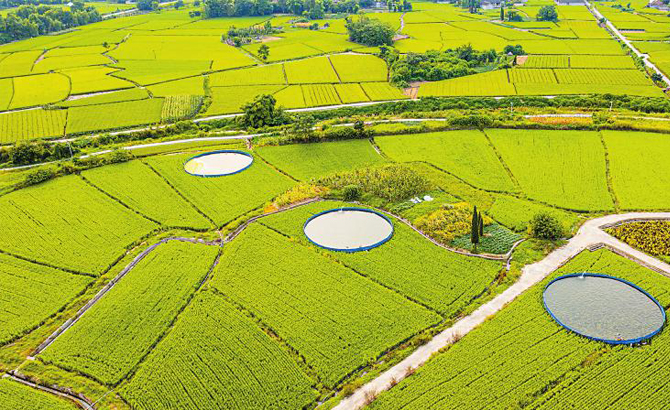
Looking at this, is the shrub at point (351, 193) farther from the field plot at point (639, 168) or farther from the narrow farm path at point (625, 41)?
the narrow farm path at point (625, 41)

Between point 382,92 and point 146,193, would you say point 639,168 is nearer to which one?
point 382,92

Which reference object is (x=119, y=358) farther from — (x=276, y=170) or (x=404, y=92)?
(x=404, y=92)

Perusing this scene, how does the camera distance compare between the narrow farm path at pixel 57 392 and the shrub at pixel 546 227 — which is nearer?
the narrow farm path at pixel 57 392

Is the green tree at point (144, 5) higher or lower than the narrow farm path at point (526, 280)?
higher

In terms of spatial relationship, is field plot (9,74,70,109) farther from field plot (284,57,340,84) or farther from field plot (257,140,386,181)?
field plot (257,140,386,181)

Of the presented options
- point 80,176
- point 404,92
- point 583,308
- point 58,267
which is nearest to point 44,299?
point 58,267

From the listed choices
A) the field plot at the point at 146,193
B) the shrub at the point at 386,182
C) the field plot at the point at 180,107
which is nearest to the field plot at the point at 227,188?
the field plot at the point at 146,193
